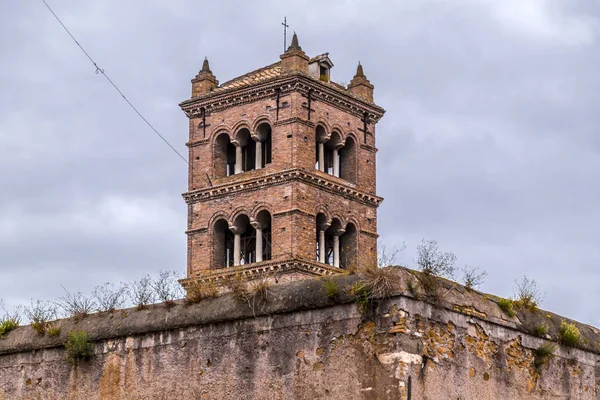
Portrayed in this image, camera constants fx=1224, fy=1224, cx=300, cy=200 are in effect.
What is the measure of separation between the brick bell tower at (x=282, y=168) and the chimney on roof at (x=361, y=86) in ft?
0.14

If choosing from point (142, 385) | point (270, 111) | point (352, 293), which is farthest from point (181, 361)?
point (270, 111)

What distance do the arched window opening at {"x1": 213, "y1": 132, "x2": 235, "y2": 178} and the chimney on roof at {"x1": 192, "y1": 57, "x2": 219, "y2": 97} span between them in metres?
2.37

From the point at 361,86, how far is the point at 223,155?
22.4 ft

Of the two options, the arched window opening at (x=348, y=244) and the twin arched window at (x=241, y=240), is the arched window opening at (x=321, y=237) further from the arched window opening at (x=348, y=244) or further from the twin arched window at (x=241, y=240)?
the twin arched window at (x=241, y=240)

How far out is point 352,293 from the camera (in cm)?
1089

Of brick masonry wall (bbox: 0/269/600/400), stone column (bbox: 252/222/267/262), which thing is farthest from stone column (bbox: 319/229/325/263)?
brick masonry wall (bbox: 0/269/600/400)

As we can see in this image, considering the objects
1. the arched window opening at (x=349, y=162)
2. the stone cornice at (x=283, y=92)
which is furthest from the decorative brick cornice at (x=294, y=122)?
the arched window opening at (x=349, y=162)

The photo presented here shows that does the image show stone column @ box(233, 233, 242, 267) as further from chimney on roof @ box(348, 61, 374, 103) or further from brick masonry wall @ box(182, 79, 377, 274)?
chimney on roof @ box(348, 61, 374, 103)

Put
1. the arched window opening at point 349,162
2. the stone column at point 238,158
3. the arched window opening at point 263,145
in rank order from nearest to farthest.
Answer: the arched window opening at point 263,145
the stone column at point 238,158
the arched window opening at point 349,162

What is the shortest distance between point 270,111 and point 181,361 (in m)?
39.0

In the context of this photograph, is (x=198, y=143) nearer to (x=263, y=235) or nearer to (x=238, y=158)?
(x=238, y=158)

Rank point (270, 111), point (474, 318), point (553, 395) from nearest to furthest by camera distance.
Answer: point (474, 318), point (553, 395), point (270, 111)

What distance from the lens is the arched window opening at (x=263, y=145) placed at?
167 feet

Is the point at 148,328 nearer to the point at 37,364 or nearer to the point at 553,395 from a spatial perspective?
the point at 37,364
